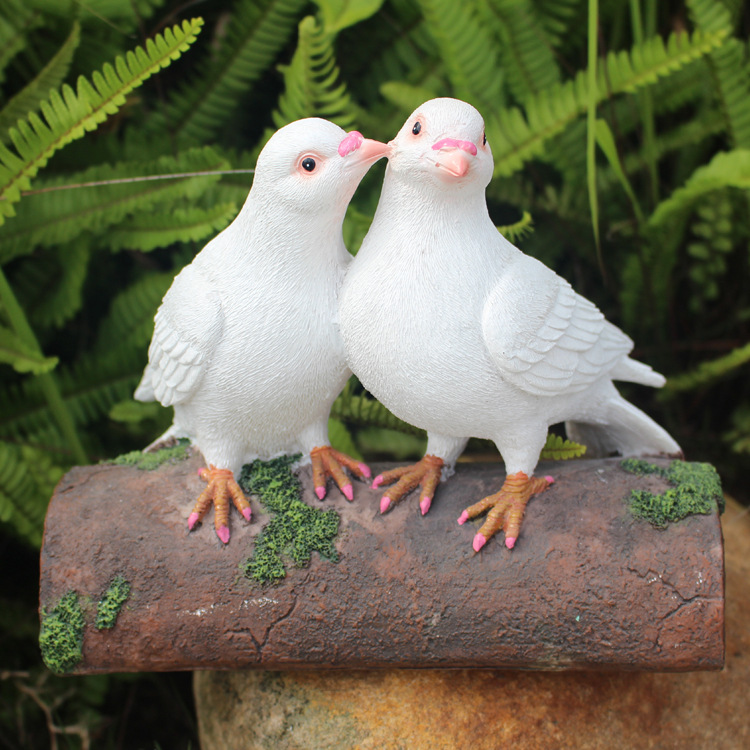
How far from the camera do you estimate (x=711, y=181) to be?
8.45 feet

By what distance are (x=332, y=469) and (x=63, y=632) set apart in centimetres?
84

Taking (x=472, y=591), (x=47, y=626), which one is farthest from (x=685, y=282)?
(x=47, y=626)

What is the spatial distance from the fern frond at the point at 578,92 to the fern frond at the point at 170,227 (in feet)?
3.30

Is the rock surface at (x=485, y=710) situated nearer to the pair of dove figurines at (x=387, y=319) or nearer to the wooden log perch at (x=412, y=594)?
the wooden log perch at (x=412, y=594)

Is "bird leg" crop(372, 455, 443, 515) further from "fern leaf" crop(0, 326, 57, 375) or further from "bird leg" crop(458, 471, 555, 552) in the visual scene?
"fern leaf" crop(0, 326, 57, 375)

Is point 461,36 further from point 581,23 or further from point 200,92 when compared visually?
point 200,92

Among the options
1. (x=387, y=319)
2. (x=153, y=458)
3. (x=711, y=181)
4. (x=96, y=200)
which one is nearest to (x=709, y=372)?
A: (x=711, y=181)

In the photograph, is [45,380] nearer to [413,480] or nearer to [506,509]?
[413,480]

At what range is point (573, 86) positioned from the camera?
8.62 feet

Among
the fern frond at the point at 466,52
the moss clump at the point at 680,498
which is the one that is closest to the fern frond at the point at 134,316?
the fern frond at the point at 466,52

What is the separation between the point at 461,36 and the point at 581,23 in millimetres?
800

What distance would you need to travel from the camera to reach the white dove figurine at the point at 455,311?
69.8 inches

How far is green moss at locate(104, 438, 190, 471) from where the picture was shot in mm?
2268

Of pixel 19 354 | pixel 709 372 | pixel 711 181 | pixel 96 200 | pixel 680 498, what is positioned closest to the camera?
pixel 680 498
